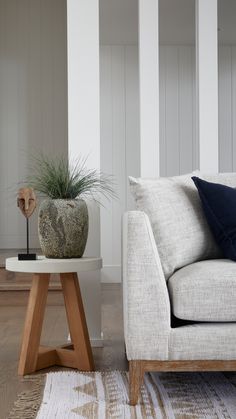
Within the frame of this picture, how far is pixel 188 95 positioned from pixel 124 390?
4.60 m

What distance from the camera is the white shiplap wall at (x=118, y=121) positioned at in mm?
6100

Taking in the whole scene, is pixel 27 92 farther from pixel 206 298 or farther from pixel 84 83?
pixel 206 298

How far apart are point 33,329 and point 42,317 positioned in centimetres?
7

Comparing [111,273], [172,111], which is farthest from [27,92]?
[111,273]

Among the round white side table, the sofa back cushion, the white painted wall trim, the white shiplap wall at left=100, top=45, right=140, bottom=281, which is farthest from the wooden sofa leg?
the white shiplap wall at left=100, top=45, right=140, bottom=281

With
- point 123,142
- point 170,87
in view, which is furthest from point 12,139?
point 170,87

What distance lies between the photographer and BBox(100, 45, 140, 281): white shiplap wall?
6.10m

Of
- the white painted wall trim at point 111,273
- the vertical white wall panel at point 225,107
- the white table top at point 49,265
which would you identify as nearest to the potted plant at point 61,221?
the white table top at point 49,265

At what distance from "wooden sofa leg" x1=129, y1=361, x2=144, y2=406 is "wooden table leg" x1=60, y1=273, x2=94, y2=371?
19.9 inches

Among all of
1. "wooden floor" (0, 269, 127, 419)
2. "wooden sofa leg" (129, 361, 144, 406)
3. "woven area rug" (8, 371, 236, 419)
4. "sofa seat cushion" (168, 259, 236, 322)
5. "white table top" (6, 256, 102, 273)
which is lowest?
"wooden floor" (0, 269, 127, 419)

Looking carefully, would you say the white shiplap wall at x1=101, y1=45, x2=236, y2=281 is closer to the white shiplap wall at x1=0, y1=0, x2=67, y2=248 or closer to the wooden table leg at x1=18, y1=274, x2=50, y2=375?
the white shiplap wall at x1=0, y1=0, x2=67, y2=248

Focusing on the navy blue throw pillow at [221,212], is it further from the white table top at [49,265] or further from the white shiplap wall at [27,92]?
the white shiplap wall at [27,92]

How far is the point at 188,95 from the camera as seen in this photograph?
20.6 feet

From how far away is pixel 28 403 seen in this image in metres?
1.97
